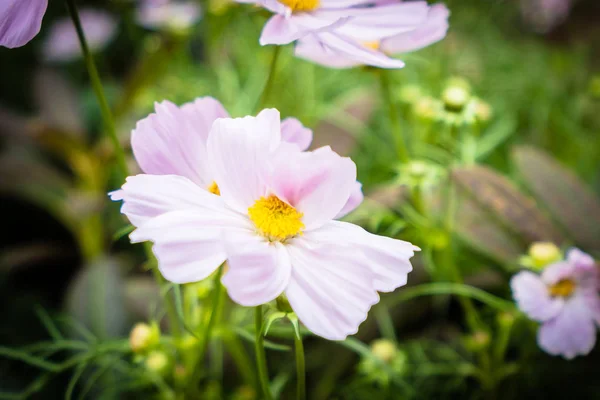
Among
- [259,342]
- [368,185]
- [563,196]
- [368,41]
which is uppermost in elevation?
[368,41]

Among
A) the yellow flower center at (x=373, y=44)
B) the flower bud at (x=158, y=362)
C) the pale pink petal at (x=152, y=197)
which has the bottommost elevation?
the flower bud at (x=158, y=362)

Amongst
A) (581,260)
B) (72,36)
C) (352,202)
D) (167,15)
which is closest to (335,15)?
(352,202)

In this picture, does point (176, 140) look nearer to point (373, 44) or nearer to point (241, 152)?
point (241, 152)

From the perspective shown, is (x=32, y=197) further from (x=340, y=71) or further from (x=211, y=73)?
(x=340, y=71)

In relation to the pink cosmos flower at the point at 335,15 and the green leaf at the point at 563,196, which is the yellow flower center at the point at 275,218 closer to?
the pink cosmos flower at the point at 335,15

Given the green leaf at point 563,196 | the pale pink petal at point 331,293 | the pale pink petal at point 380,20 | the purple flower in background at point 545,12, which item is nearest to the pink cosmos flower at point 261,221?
the pale pink petal at point 331,293

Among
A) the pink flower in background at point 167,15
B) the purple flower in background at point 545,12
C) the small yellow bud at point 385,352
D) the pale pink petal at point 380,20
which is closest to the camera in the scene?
the pale pink petal at point 380,20
